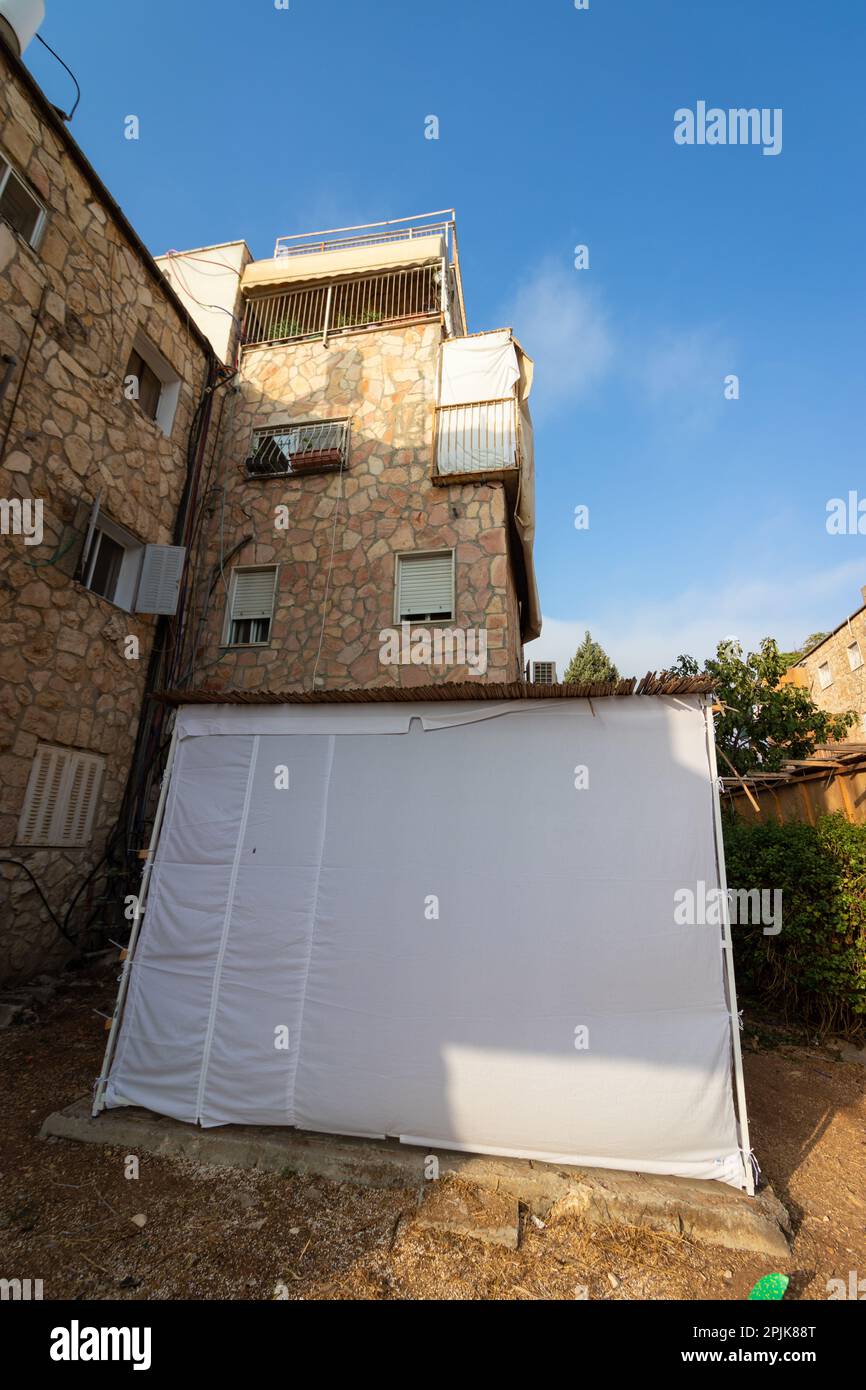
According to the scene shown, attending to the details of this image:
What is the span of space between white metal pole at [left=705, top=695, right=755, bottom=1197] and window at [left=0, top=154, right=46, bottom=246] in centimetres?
838

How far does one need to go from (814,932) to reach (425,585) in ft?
20.6

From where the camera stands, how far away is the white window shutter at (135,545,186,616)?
7.49 meters

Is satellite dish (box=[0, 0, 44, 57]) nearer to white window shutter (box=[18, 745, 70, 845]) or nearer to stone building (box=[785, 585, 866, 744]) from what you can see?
white window shutter (box=[18, 745, 70, 845])

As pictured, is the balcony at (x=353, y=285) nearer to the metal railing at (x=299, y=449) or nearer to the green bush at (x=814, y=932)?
the metal railing at (x=299, y=449)

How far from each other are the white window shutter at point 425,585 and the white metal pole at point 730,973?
4.95 m

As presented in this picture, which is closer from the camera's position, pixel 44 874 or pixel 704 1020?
pixel 704 1020

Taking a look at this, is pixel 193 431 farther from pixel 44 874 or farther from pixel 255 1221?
pixel 255 1221

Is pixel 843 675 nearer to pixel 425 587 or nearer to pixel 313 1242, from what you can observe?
pixel 425 587

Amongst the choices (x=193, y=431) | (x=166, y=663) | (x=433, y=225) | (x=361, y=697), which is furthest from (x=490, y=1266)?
(x=433, y=225)

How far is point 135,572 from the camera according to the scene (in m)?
7.75

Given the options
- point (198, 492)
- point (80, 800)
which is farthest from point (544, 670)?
point (80, 800)

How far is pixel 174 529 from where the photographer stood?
8508 millimetres

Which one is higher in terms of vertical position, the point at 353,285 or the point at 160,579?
the point at 353,285
